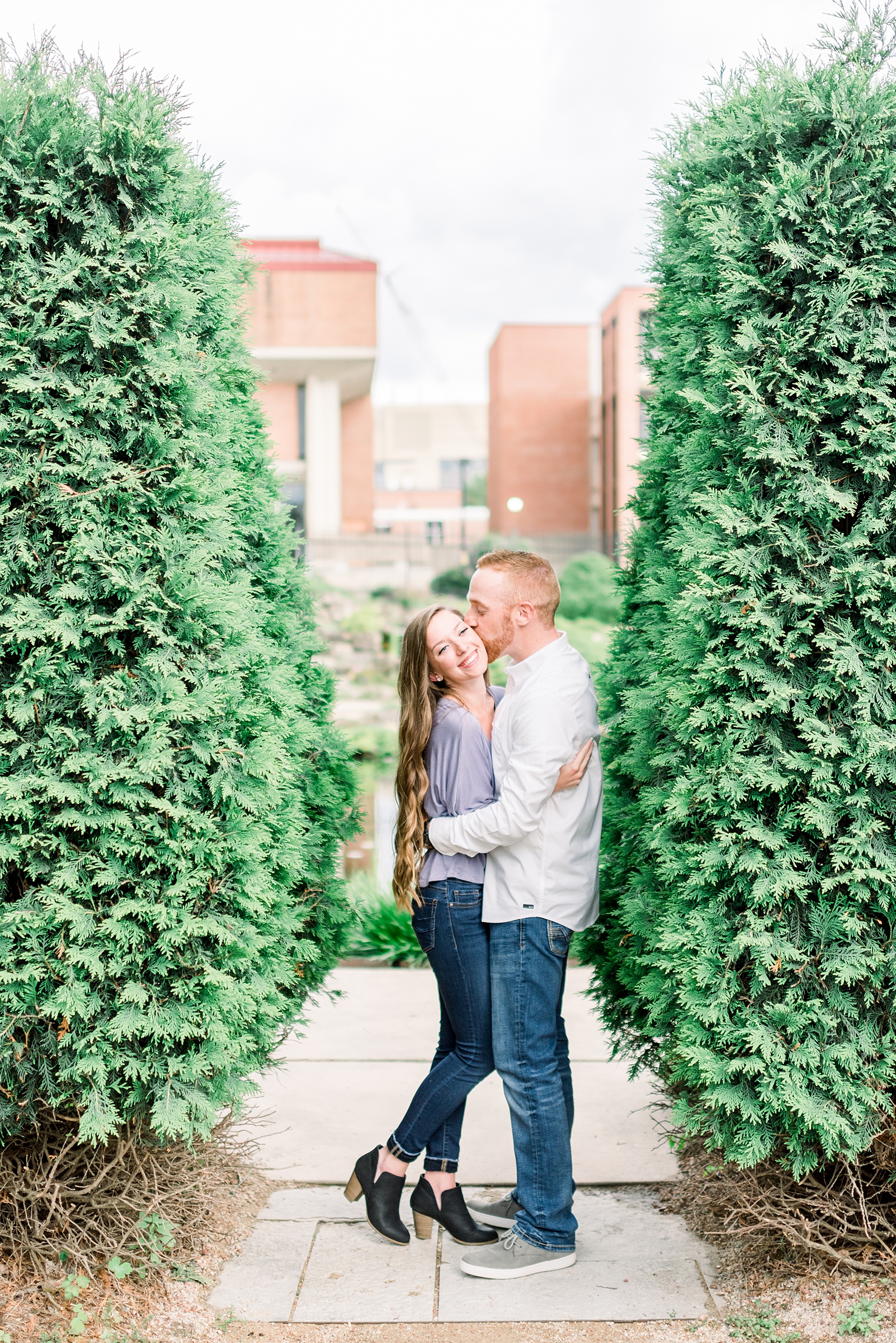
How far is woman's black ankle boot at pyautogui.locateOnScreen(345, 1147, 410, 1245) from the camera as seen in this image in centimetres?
326

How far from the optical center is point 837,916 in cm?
269

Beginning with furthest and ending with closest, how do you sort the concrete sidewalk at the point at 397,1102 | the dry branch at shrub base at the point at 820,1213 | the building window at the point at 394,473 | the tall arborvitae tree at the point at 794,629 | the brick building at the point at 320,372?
1. the building window at the point at 394,473
2. the brick building at the point at 320,372
3. the concrete sidewalk at the point at 397,1102
4. the dry branch at shrub base at the point at 820,1213
5. the tall arborvitae tree at the point at 794,629

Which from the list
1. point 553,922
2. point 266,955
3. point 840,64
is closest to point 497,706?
point 553,922

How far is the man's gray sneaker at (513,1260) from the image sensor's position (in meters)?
3.11

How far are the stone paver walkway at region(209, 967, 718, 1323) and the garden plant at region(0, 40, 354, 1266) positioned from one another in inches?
26.7

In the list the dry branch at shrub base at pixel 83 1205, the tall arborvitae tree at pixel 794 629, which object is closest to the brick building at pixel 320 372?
the dry branch at shrub base at pixel 83 1205

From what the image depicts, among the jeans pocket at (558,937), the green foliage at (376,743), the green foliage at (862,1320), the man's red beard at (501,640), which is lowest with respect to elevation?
the green foliage at (376,743)

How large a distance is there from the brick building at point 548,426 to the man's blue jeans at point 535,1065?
3354cm

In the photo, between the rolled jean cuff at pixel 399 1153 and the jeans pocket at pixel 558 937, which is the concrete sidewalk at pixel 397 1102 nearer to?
the rolled jean cuff at pixel 399 1153

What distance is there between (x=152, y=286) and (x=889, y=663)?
212 centimetres

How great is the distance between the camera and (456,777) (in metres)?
3.24

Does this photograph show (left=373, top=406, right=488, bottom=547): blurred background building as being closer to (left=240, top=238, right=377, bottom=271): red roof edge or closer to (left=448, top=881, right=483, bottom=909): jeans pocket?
(left=240, top=238, right=377, bottom=271): red roof edge

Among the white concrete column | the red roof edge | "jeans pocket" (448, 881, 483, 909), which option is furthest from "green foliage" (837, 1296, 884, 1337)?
the white concrete column

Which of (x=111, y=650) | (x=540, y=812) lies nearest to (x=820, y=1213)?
(x=540, y=812)
